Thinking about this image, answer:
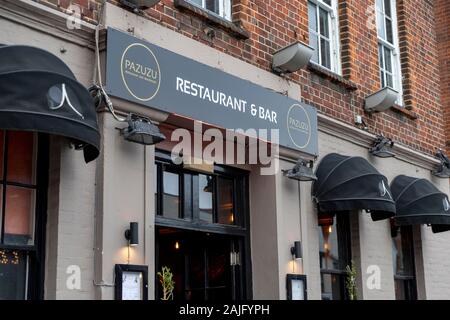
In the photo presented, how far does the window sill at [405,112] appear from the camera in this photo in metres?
10.7

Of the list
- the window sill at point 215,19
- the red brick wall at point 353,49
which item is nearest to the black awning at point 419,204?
the red brick wall at point 353,49

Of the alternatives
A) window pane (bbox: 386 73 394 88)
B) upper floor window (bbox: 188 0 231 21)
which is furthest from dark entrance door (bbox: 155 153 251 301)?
window pane (bbox: 386 73 394 88)

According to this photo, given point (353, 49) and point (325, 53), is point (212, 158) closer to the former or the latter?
point (325, 53)

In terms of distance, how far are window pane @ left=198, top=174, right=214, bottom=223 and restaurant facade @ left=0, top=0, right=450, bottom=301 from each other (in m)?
0.02

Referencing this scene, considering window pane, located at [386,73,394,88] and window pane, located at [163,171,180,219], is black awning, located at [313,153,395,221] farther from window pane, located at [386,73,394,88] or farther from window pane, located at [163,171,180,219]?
window pane, located at [386,73,394,88]

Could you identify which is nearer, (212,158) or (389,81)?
(212,158)

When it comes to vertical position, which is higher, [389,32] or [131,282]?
[389,32]

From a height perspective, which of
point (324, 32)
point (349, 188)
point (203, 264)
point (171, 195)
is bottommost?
point (203, 264)

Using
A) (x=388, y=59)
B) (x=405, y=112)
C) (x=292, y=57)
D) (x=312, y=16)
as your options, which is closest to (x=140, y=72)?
(x=292, y=57)

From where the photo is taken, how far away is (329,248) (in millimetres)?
9094

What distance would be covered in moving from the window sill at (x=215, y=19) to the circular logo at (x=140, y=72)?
86cm

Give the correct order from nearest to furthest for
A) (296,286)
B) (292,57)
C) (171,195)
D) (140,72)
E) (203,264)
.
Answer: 1. (140,72)
2. (171,195)
3. (296,286)
4. (203,264)
5. (292,57)

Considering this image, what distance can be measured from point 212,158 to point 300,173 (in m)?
1.04

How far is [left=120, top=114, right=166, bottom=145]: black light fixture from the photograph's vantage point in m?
6.10
